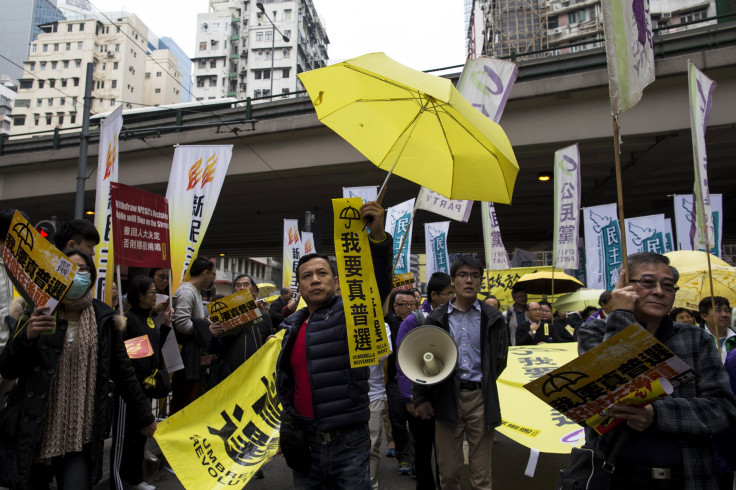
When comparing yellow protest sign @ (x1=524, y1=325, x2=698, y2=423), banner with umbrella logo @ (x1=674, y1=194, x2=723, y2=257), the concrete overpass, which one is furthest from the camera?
the concrete overpass

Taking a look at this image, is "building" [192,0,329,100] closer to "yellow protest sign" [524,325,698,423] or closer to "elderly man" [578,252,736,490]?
"elderly man" [578,252,736,490]

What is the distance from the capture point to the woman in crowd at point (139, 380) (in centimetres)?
458

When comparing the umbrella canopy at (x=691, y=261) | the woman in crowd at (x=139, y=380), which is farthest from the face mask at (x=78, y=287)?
the umbrella canopy at (x=691, y=261)

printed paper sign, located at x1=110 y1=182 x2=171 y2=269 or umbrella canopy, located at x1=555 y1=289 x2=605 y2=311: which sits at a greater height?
printed paper sign, located at x1=110 y1=182 x2=171 y2=269

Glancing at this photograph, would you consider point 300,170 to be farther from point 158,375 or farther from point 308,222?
point 158,375

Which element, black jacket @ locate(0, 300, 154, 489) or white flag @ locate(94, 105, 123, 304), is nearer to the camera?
black jacket @ locate(0, 300, 154, 489)

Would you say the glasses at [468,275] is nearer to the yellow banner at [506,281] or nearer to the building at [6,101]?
the yellow banner at [506,281]

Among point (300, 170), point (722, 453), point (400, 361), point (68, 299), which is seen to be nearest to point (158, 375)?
point (68, 299)

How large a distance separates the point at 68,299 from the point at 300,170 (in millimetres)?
14335

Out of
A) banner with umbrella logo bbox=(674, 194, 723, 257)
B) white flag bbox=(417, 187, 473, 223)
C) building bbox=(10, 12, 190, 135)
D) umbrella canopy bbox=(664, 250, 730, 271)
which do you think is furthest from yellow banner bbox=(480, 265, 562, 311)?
building bbox=(10, 12, 190, 135)

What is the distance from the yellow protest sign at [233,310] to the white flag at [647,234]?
383 inches

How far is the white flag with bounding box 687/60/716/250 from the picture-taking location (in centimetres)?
511

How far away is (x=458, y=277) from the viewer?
443 centimetres

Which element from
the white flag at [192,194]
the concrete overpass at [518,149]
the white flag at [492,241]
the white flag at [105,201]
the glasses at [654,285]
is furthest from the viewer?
the concrete overpass at [518,149]
